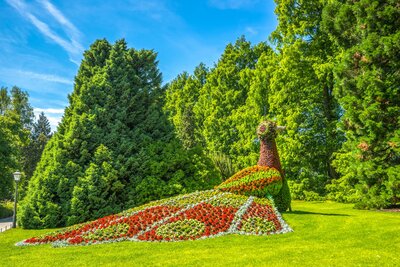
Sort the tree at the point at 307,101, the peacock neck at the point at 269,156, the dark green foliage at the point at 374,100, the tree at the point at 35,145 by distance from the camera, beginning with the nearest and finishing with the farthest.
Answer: the peacock neck at the point at 269,156
the dark green foliage at the point at 374,100
the tree at the point at 307,101
the tree at the point at 35,145

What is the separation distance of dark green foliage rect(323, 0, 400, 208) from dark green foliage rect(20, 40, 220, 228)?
805cm

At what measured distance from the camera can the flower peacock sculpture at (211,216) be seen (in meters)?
10.9

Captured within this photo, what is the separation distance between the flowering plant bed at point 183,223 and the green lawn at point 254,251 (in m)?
0.57

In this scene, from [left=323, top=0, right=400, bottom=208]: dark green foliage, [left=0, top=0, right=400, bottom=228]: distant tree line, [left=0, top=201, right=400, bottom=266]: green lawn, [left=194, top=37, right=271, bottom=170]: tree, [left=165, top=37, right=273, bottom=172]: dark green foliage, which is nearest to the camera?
[left=0, top=201, right=400, bottom=266]: green lawn

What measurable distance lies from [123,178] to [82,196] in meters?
Answer: 2.46

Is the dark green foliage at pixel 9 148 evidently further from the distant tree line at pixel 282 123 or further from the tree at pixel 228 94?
the tree at pixel 228 94

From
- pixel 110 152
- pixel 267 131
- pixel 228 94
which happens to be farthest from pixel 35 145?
pixel 267 131

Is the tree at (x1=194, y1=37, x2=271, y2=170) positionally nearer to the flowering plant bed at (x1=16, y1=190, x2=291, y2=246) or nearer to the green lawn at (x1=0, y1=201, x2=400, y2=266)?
the flowering plant bed at (x1=16, y1=190, x2=291, y2=246)

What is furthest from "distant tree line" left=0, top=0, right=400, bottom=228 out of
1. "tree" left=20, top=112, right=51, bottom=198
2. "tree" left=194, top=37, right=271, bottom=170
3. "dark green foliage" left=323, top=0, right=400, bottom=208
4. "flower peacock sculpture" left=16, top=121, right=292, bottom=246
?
"tree" left=20, top=112, right=51, bottom=198

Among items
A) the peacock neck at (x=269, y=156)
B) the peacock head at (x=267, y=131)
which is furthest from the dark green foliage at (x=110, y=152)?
the peacock head at (x=267, y=131)

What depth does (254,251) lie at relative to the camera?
28.0 feet

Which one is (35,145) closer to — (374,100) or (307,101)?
(307,101)

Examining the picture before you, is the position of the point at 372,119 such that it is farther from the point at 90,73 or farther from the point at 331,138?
the point at 90,73

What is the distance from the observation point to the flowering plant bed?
428 inches
